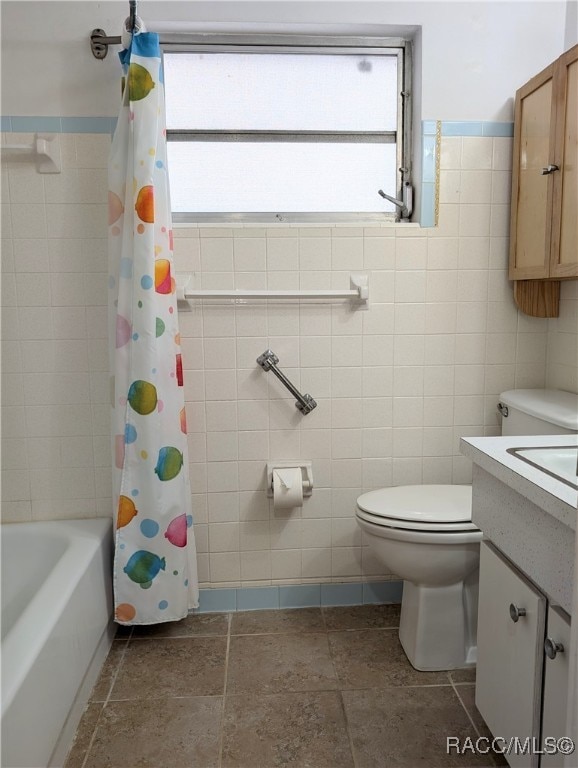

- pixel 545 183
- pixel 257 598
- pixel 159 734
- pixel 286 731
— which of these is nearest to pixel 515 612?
pixel 286 731

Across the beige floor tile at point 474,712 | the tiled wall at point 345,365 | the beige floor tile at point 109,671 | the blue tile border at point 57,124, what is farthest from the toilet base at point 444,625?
the blue tile border at point 57,124

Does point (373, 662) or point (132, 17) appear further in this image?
point (373, 662)

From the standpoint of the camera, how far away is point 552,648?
1.08 meters

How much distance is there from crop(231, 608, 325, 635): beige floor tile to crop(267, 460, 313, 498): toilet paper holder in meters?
0.44

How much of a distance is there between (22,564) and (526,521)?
1.61 m

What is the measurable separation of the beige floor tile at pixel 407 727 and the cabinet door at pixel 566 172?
1293mm

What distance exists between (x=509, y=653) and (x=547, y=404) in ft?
2.95

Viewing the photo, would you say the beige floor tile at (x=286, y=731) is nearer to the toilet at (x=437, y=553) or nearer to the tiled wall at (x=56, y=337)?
the toilet at (x=437, y=553)

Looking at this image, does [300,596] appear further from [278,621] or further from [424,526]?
[424,526]

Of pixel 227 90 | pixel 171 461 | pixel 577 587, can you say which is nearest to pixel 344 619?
pixel 171 461

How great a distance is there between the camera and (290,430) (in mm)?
2166

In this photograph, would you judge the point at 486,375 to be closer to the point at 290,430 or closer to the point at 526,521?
the point at 290,430

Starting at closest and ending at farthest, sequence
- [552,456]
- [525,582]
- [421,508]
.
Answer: [525,582]
[552,456]
[421,508]

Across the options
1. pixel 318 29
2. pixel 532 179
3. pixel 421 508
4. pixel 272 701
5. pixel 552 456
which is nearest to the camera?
Answer: pixel 552 456
